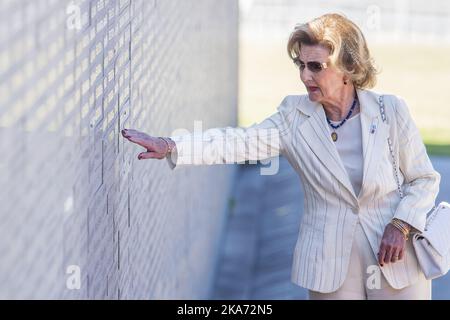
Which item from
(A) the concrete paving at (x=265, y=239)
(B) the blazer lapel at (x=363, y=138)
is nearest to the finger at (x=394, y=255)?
(B) the blazer lapel at (x=363, y=138)

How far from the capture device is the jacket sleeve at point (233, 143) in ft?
12.3

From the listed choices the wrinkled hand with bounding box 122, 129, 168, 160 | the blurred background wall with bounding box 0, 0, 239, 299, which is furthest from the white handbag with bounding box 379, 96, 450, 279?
the blurred background wall with bounding box 0, 0, 239, 299

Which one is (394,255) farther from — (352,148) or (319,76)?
(319,76)

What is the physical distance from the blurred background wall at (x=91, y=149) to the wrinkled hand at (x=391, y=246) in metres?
0.87

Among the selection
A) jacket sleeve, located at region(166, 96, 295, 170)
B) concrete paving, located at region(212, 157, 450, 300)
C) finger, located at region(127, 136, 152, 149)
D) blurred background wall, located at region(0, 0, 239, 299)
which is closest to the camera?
blurred background wall, located at region(0, 0, 239, 299)

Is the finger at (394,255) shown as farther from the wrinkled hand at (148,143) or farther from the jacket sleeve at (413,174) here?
the wrinkled hand at (148,143)

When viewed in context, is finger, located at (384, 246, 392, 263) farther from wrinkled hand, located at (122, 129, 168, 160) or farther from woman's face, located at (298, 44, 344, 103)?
wrinkled hand, located at (122, 129, 168, 160)

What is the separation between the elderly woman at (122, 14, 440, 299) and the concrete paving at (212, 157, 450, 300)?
3126 millimetres

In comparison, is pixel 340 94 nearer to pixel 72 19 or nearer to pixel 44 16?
pixel 72 19

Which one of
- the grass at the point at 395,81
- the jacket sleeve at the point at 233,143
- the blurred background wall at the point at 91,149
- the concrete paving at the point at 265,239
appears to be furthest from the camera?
the grass at the point at 395,81

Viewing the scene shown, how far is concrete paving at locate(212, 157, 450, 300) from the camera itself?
793 centimetres

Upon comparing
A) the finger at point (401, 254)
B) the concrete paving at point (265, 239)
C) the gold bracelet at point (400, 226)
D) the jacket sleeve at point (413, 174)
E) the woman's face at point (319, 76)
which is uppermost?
the woman's face at point (319, 76)

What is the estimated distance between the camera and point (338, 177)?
3.86 metres

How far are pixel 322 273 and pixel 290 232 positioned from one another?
203 inches
